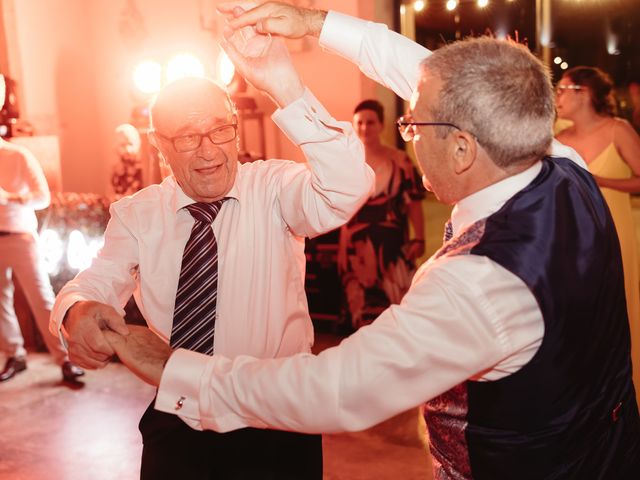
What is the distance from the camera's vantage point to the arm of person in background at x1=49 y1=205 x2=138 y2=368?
1499 millimetres

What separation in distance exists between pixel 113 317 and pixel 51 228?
381cm

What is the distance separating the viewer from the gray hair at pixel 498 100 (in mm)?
1169

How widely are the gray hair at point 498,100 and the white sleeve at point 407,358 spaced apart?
212 millimetres

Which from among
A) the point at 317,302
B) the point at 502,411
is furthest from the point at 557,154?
the point at 317,302

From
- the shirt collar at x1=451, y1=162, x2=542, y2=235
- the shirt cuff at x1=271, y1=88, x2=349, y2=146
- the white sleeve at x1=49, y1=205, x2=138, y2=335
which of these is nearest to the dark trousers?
the white sleeve at x1=49, y1=205, x2=138, y2=335

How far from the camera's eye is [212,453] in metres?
1.80

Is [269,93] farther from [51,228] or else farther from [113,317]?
[51,228]

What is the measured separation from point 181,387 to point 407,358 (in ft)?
1.24

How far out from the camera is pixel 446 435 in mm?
1312

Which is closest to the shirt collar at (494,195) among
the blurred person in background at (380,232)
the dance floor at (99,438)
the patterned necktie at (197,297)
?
the patterned necktie at (197,297)

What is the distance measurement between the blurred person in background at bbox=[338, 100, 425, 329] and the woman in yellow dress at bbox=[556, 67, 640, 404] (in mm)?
1097

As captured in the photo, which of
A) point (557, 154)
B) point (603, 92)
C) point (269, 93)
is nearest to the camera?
point (557, 154)

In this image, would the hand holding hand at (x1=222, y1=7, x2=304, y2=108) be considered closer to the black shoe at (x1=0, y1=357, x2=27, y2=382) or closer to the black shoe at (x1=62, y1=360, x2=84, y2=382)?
the black shoe at (x1=62, y1=360, x2=84, y2=382)

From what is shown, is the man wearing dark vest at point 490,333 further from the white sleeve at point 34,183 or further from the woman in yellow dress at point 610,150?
the white sleeve at point 34,183
